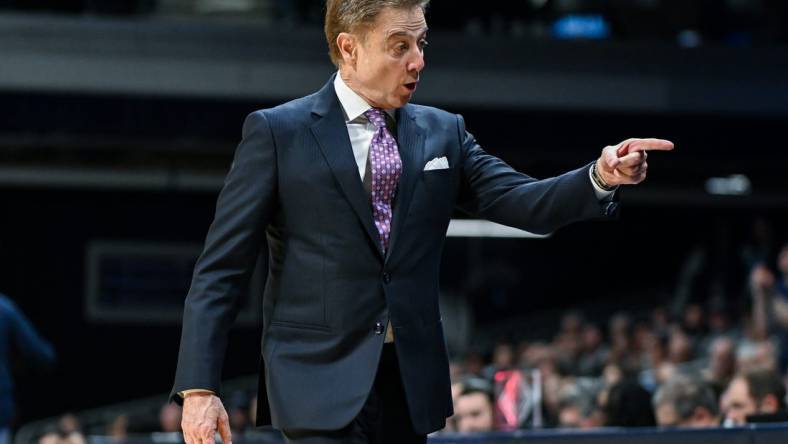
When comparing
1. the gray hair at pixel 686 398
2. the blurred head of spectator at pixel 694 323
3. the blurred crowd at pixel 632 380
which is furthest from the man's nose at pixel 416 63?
the blurred head of spectator at pixel 694 323

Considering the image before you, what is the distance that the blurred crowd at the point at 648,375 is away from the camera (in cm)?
675

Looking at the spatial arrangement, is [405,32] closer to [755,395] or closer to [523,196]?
[523,196]

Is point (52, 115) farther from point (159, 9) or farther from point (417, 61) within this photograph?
point (417, 61)

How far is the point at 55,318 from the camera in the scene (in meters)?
17.5

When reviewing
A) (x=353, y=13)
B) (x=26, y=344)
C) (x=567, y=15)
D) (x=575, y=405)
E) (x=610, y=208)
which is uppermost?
(x=567, y=15)

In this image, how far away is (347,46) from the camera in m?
3.08

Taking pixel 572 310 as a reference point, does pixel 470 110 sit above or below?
above

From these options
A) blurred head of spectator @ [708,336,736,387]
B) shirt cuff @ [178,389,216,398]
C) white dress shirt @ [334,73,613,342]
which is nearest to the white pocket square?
white dress shirt @ [334,73,613,342]

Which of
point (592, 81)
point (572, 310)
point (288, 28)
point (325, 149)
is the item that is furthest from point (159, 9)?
point (325, 149)

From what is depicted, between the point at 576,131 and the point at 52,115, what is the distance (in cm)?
558

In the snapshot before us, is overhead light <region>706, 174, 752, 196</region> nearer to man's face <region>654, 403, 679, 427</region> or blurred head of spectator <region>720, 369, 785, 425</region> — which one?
man's face <region>654, 403, 679, 427</region>

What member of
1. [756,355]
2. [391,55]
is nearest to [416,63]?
[391,55]

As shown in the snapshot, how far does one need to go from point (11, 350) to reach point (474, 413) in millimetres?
2430

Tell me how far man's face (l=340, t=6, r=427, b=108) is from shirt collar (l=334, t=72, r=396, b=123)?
0.13ft
